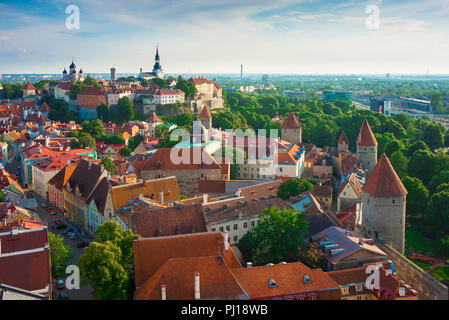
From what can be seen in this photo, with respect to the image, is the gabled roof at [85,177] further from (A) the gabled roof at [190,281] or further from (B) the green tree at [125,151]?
(B) the green tree at [125,151]

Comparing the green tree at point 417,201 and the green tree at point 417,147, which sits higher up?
the green tree at point 417,147

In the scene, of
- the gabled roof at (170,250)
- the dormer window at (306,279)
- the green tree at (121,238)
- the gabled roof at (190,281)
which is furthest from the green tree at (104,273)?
the dormer window at (306,279)

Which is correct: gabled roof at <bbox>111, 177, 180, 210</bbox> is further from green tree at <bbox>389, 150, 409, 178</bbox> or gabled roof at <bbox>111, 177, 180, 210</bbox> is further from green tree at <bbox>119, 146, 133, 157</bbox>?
green tree at <bbox>119, 146, 133, 157</bbox>

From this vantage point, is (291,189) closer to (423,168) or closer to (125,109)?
(423,168)

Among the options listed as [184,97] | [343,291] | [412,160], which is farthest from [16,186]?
[184,97]

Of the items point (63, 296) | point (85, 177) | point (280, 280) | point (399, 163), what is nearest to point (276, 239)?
point (280, 280)

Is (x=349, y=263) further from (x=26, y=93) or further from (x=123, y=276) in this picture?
(x=26, y=93)

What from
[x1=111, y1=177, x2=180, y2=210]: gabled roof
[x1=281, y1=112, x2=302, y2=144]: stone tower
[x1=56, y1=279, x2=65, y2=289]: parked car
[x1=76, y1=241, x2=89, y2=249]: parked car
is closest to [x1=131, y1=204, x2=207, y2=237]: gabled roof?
[x1=56, y1=279, x2=65, y2=289]: parked car
